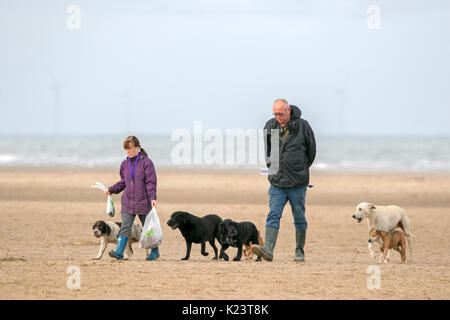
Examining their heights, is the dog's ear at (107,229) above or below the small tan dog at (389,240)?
above

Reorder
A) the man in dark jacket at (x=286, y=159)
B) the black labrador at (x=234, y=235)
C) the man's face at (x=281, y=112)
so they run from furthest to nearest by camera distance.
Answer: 1. the black labrador at (x=234, y=235)
2. the man in dark jacket at (x=286, y=159)
3. the man's face at (x=281, y=112)

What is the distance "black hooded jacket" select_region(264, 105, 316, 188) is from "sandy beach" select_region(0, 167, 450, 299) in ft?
3.63

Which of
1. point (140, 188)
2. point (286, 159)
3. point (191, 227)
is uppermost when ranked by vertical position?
point (286, 159)

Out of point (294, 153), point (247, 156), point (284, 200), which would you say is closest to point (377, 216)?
point (284, 200)

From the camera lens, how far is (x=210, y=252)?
12.3 metres

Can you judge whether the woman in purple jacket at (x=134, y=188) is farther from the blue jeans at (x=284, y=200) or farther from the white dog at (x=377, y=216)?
the white dog at (x=377, y=216)

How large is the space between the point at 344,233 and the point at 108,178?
16904 mm

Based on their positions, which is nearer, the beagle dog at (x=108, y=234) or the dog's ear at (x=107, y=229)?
the beagle dog at (x=108, y=234)

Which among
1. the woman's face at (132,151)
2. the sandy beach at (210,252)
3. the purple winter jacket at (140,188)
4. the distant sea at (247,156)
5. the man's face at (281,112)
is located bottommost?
the sandy beach at (210,252)

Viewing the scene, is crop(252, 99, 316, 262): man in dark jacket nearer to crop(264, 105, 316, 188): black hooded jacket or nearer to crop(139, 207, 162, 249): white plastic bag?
crop(264, 105, 316, 188): black hooded jacket

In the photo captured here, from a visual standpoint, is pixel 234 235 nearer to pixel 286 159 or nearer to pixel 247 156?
pixel 286 159

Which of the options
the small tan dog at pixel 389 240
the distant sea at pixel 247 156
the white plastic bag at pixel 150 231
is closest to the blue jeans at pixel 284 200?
the white plastic bag at pixel 150 231

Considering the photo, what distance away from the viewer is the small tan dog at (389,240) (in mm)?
11156

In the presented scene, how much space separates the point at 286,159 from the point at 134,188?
2065 millimetres
